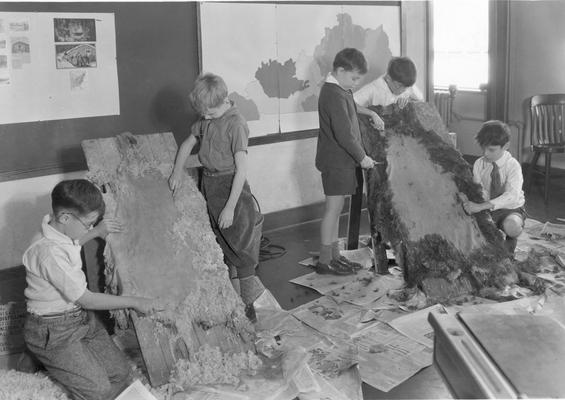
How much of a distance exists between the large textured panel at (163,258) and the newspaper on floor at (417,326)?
79 centimetres

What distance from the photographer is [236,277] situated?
3.35 m

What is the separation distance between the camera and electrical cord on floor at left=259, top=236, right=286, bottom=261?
14.2 feet

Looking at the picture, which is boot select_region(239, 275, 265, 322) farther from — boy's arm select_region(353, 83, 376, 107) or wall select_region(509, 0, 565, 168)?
wall select_region(509, 0, 565, 168)

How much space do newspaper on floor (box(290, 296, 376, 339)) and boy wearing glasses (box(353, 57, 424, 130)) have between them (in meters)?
1.24

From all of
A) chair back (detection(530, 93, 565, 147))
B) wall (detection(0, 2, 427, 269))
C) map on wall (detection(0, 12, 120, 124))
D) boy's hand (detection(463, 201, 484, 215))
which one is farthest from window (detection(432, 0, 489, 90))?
map on wall (detection(0, 12, 120, 124))

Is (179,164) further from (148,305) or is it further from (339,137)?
(339,137)

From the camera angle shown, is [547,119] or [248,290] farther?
[547,119]

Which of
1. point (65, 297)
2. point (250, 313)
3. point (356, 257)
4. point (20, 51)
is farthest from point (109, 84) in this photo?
point (356, 257)

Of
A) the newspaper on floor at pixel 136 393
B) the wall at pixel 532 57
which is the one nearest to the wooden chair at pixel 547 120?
the wall at pixel 532 57

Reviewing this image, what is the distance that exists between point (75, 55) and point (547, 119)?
4135 millimetres

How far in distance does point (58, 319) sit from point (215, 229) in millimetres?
985

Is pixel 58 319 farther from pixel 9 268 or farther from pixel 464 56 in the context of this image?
pixel 464 56

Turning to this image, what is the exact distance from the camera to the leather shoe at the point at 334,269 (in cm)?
389

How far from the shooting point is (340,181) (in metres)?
3.75
